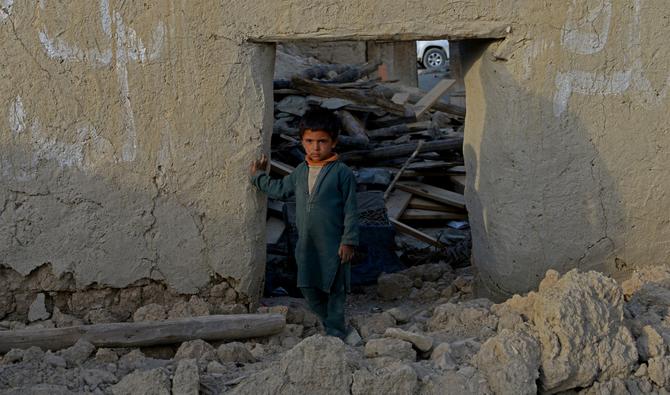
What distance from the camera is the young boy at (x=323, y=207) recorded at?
4648 mm

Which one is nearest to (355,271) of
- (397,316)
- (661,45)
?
(397,316)

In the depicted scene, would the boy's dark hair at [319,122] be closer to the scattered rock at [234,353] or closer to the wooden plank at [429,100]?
the scattered rock at [234,353]

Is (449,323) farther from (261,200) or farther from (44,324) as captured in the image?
(44,324)

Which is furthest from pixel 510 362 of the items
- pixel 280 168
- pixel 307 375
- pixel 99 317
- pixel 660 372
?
pixel 280 168

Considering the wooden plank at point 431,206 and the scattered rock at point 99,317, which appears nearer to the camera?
the scattered rock at point 99,317

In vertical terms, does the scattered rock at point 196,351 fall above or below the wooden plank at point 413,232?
above

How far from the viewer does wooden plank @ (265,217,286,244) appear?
267 inches

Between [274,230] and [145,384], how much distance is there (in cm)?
331

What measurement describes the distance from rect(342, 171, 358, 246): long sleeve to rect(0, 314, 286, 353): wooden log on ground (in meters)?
0.51

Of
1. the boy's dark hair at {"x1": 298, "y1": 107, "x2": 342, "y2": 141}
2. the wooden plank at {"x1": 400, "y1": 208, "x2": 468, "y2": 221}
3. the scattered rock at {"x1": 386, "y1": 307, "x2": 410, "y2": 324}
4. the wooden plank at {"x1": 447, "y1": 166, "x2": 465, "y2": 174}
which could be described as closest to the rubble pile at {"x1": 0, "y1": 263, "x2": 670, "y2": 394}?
the scattered rock at {"x1": 386, "y1": 307, "x2": 410, "y2": 324}

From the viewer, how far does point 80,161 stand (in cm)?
470

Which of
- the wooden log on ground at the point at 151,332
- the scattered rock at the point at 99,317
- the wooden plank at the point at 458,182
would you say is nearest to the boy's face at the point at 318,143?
the wooden log on ground at the point at 151,332

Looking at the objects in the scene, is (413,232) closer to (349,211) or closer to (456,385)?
(349,211)

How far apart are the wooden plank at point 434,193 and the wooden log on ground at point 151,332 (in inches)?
141
